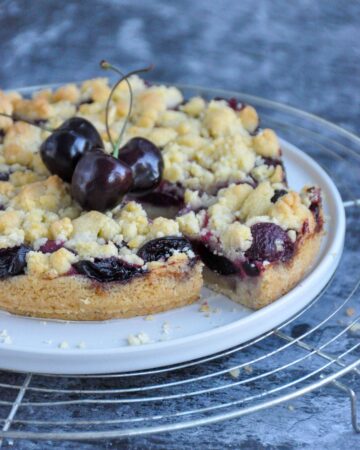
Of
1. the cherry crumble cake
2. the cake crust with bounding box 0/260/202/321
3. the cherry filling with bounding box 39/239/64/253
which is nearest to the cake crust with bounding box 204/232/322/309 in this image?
the cherry crumble cake

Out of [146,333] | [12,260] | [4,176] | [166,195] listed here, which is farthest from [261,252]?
[4,176]

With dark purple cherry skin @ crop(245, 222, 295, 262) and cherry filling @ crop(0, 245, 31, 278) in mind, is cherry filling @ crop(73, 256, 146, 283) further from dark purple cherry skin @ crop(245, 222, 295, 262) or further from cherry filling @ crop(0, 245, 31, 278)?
dark purple cherry skin @ crop(245, 222, 295, 262)

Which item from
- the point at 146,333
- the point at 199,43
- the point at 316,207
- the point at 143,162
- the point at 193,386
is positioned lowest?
the point at 199,43

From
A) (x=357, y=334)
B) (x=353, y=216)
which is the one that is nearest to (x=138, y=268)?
(x=357, y=334)

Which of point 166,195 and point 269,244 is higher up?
point 269,244

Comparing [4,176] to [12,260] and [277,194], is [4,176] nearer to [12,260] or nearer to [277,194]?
[12,260]

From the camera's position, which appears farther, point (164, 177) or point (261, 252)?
point (164, 177)

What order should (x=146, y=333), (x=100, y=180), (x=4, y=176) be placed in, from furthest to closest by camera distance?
(x=4, y=176) → (x=100, y=180) → (x=146, y=333)
